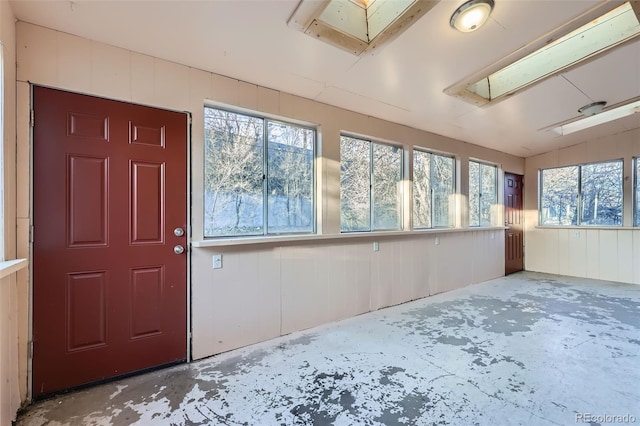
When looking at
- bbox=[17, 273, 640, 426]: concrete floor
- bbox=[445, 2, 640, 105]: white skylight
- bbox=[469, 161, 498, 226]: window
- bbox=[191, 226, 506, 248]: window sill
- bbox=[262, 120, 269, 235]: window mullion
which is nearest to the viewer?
bbox=[17, 273, 640, 426]: concrete floor

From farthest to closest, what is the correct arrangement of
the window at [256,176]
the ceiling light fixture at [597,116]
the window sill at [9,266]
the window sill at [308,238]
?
the ceiling light fixture at [597,116] → the window at [256,176] → the window sill at [308,238] → the window sill at [9,266]

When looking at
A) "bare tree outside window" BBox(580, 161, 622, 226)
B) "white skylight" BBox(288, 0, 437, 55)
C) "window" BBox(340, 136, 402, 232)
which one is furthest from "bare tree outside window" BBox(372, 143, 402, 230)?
"bare tree outside window" BBox(580, 161, 622, 226)

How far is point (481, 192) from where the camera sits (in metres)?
5.59

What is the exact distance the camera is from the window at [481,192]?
212 inches

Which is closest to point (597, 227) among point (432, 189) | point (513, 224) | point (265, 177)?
point (513, 224)

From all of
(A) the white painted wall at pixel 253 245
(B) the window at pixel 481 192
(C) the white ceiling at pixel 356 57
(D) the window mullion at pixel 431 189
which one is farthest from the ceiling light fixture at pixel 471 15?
(B) the window at pixel 481 192

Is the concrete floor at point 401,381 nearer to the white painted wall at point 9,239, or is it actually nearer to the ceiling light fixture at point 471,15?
the white painted wall at point 9,239

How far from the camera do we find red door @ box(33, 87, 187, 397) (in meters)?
1.99

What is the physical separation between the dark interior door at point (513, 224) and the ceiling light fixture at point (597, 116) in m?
1.34

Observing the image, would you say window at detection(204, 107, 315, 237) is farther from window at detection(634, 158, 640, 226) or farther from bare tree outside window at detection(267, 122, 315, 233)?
window at detection(634, 158, 640, 226)

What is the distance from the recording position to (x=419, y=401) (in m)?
1.93

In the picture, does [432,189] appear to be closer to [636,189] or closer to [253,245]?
[253,245]

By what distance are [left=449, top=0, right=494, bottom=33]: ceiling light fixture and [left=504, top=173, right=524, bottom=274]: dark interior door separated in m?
4.81

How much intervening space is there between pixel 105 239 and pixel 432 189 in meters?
4.32
